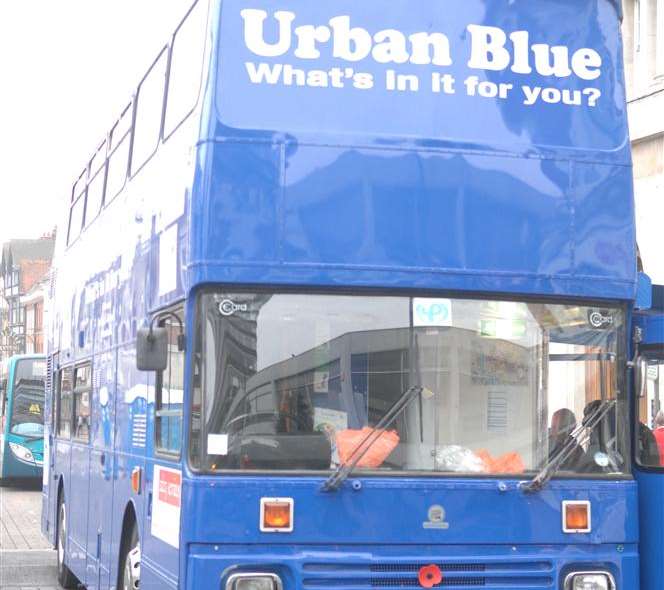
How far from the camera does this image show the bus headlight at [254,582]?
7043 millimetres

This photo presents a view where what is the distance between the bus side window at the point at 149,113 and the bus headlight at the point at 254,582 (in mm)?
3339

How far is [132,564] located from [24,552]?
9487mm

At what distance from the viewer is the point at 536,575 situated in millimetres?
7379

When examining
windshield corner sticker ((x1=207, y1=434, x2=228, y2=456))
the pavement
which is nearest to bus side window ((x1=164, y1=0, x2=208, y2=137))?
windshield corner sticker ((x1=207, y1=434, x2=228, y2=456))

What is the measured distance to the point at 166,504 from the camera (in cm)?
780

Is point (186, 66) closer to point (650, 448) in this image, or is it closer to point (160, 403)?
point (160, 403)

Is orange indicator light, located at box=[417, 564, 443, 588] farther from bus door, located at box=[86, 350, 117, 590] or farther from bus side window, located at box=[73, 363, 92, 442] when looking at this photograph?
bus side window, located at box=[73, 363, 92, 442]

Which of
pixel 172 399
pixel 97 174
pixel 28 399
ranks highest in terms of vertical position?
pixel 97 174

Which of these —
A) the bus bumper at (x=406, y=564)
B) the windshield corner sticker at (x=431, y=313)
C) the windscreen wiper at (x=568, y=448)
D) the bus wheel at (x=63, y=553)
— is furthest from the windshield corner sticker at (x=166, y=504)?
the bus wheel at (x=63, y=553)

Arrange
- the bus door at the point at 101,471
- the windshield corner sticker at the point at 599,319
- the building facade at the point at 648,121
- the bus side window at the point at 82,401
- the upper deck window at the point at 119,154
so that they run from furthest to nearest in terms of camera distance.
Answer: the building facade at the point at 648,121 → the bus side window at the point at 82,401 → the upper deck window at the point at 119,154 → the bus door at the point at 101,471 → the windshield corner sticker at the point at 599,319

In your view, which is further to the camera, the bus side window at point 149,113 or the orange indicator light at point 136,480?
the bus side window at point 149,113

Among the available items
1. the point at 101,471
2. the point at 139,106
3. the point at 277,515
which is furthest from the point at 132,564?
the point at 139,106

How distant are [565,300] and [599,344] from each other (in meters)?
0.30

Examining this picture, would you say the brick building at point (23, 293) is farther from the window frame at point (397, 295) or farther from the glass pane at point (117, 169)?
the window frame at point (397, 295)
